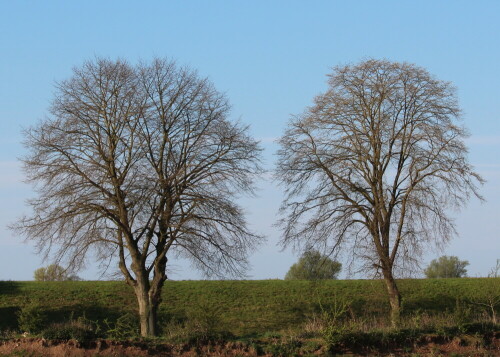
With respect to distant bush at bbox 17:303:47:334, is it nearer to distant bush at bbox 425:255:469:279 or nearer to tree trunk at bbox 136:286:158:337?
tree trunk at bbox 136:286:158:337

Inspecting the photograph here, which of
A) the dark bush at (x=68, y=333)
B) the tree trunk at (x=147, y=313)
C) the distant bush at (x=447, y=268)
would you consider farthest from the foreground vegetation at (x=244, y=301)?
the distant bush at (x=447, y=268)

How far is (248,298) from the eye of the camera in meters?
37.5

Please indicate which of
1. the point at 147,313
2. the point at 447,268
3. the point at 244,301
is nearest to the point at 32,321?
the point at 147,313

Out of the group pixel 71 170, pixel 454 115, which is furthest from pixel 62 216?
pixel 454 115

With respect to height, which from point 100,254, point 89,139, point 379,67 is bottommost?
point 100,254

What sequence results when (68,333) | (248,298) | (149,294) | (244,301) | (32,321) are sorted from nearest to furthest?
(68,333)
(32,321)
(149,294)
(244,301)
(248,298)

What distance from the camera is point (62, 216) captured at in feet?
83.8

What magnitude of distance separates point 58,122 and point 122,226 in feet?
16.7

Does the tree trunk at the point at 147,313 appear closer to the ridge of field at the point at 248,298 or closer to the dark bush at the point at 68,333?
the ridge of field at the point at 248,298

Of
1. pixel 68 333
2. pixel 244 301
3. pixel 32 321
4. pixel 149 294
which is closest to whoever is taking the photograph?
pixel 68 333

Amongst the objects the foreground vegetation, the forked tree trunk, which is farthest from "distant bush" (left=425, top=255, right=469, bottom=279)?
the forked tree trunk

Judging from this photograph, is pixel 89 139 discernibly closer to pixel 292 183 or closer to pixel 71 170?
pixel 71 170

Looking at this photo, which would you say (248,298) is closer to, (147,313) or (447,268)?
(147,313)

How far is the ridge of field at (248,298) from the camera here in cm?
3419
